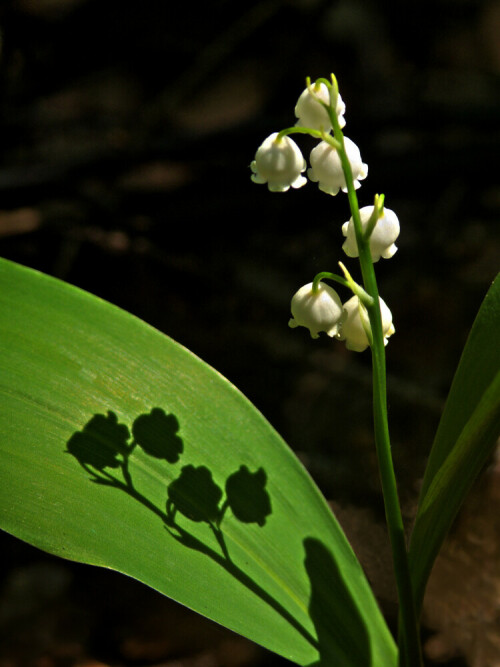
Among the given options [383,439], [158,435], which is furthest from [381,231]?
[158,435]

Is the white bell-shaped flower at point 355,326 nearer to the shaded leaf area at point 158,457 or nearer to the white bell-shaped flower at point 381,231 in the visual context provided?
the white bell-shaped flower at point 381,231

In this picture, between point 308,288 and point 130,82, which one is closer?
point 308,288

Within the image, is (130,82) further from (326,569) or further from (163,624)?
(326,569)

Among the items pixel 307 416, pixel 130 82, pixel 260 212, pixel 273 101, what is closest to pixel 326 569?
pixel 307 416

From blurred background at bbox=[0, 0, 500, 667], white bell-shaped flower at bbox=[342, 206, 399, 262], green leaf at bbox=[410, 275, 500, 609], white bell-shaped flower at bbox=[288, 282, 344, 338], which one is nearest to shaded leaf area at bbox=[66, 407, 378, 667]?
green leaf at bbox=[410, 275, 500, 609]

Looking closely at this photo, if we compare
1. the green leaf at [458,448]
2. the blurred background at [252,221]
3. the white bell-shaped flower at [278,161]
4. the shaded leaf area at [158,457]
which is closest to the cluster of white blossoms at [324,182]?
the white bell-shaped flower at [278,161]
